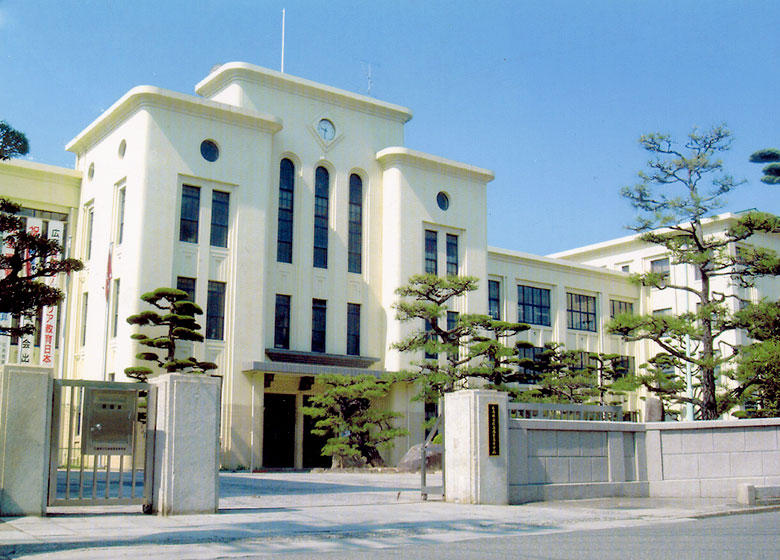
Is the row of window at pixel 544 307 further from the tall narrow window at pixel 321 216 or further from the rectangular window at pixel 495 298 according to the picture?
the tall narrow window at pixel 321 216

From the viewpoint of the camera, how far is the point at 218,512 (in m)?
12.5

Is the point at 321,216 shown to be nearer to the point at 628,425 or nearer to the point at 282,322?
the point at 282,322

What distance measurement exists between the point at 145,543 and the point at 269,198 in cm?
2492

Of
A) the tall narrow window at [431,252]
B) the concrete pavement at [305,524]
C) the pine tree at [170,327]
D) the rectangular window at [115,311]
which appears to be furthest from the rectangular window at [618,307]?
the concrete pavement at [305,524]

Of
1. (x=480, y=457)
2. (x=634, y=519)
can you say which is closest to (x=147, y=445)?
(x=480, y=457)

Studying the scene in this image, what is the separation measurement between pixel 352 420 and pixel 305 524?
62.5 ft

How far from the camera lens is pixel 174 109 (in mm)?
31516

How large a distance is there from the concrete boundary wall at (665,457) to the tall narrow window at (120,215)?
20.7 meters

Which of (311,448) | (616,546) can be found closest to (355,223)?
(311,448)

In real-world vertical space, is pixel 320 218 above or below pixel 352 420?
above

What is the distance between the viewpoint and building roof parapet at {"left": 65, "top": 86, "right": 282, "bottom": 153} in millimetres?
31000

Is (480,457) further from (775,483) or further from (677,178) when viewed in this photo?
(677,178)

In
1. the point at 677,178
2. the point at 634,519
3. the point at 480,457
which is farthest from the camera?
the point at 677,178

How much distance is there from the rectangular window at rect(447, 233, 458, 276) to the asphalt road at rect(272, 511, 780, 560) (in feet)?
86.8
